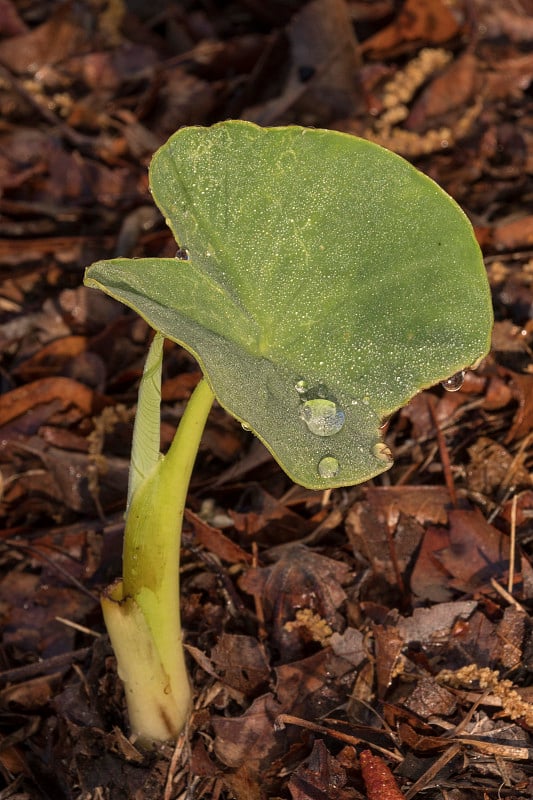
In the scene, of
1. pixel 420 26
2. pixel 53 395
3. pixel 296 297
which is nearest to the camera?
pixel 296 297

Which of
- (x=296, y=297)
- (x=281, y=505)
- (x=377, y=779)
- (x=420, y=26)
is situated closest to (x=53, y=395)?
(x=281, y=505)

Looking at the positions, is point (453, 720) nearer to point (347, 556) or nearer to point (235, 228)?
point (347, 556)

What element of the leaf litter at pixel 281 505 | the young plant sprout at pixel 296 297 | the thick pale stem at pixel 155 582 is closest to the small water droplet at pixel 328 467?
the young plant sprout at pixel 296 297

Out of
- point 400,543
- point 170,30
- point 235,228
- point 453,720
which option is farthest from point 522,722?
point 170,30

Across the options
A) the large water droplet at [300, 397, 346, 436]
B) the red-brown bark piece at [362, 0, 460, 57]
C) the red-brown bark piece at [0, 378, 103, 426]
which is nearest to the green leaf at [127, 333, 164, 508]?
the large water droplet at [300, 397, 346, 436]

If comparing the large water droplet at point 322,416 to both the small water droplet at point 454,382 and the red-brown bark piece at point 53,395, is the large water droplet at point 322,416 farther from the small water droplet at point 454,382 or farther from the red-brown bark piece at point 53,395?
the red-brown bark piece at point 53,395

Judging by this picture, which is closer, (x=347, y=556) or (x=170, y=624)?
(x=170, y=624)

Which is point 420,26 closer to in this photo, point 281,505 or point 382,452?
point 281,505
